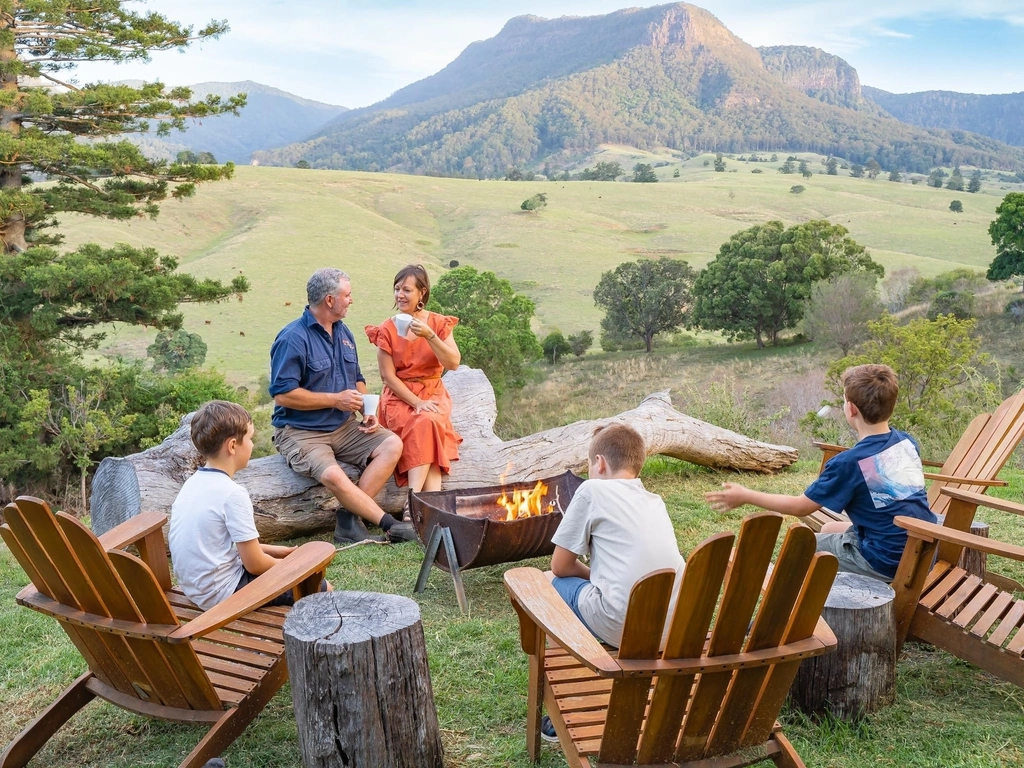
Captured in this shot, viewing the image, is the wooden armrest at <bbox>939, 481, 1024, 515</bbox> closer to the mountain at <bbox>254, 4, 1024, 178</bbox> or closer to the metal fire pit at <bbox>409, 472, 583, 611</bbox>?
the metal fire pit at <bbox>409, 472, 583, 611</bbox>

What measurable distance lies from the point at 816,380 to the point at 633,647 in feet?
82.7

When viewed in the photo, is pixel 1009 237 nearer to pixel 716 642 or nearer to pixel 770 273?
pixel 770 273

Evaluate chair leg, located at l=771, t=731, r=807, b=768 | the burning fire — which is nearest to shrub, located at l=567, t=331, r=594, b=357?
the burning fire

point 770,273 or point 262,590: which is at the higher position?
point 262,590

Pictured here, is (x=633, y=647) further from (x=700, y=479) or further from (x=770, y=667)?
(x=700, y=479)

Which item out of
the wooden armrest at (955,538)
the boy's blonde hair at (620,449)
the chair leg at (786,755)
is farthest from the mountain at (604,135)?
the chair leg at (786,755)

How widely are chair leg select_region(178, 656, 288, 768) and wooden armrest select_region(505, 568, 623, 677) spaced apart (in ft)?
3.06

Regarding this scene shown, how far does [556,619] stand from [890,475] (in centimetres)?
182

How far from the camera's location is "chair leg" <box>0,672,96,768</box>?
2.92 m

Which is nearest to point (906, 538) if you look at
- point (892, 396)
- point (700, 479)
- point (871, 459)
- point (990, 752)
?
point (871, 459)

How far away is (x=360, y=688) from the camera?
103 inches

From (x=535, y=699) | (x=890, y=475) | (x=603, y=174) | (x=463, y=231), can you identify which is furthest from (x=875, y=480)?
(x=603, y=174)

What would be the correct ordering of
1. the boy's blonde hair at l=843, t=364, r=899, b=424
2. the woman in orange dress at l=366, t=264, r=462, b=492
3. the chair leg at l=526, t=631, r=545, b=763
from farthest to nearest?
the woman in orange dress at l=366, t=264, r=462, b=492 < the boy's blonde hair at l=843, t=364, r=899, b=424 < the chair leg at l=526, t=631, r=545, b=763

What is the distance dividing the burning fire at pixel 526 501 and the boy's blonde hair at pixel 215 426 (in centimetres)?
215
